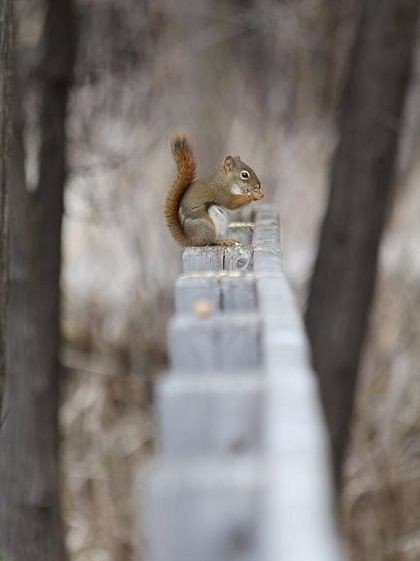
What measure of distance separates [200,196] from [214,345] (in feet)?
5.59

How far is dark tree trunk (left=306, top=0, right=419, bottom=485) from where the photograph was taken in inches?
234

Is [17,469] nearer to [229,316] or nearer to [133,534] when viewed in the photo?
[133,534]

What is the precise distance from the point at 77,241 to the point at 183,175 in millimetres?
4576

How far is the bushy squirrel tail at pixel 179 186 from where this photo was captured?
A: 339 cm

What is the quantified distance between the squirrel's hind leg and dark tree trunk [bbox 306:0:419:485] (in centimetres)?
264

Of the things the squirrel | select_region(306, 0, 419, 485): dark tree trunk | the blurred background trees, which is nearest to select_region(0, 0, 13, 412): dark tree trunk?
the squirrel

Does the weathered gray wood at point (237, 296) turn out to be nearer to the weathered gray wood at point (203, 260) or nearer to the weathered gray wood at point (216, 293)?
the weathered gray wood at point (216, 293)

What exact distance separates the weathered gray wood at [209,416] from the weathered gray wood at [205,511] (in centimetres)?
17

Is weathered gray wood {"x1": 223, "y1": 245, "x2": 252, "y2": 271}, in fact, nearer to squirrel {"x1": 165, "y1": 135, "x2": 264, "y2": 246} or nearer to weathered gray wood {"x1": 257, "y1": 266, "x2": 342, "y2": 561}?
squirrel {"x1": 165, "y1": 135, "x2": 264, "y2": 246}

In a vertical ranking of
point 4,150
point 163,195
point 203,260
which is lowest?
point 203,260

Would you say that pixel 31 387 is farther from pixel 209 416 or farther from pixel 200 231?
pixel 209 416

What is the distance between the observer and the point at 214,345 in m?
1.86

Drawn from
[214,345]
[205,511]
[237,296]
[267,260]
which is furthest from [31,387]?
[205,511]

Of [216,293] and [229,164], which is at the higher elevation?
[229,164]
